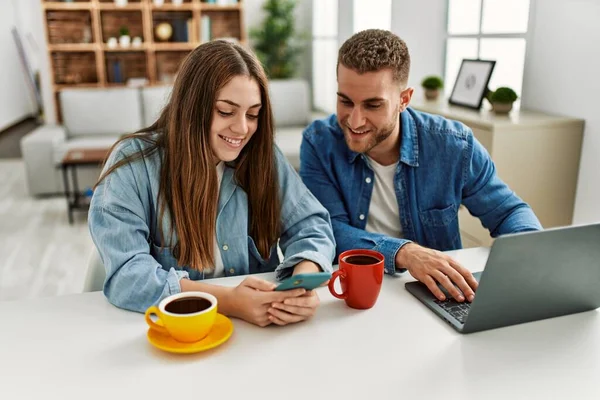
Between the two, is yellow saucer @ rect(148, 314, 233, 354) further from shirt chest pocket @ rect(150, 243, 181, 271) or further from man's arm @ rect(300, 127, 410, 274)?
man's arm @ rect(300, 127, 410, 274)

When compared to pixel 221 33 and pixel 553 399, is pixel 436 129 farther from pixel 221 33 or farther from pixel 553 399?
pixel 221 33

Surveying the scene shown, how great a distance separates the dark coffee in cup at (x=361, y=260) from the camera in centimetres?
114

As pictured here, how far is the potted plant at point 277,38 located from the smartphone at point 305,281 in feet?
15.8

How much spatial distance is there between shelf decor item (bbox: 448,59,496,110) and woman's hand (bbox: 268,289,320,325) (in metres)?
1.94

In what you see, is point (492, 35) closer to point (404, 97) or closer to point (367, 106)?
point (404, 97)

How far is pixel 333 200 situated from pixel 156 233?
558mm

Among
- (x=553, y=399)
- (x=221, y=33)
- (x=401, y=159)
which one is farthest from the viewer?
(x=221, y=33)

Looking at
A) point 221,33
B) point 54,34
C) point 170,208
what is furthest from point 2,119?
point 170,208

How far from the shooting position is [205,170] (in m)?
1.30

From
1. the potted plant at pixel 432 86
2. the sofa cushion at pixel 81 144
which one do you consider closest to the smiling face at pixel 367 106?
the potted plant at pixel 432 86

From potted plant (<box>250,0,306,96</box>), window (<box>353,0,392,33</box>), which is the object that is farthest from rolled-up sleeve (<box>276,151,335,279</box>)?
potted plant (<box>250,0,306,96</box>)

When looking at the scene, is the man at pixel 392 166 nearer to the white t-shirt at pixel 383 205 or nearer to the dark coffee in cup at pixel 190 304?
the white t-shirt at pixel 383 205

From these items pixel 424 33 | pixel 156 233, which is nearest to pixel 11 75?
pixel 424 33

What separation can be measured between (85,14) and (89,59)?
1.43ft
